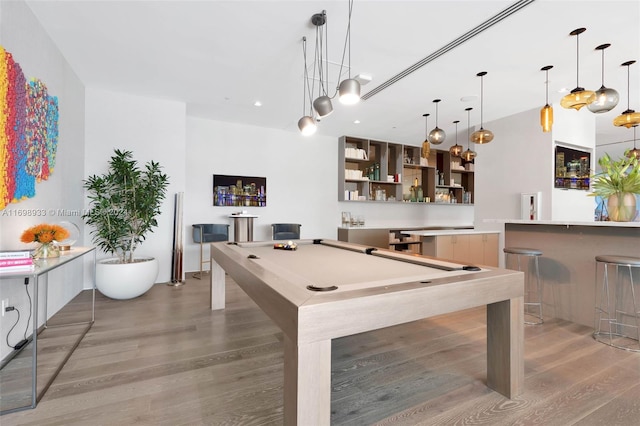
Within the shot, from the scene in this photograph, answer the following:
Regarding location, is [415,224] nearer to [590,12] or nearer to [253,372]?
[590,12]

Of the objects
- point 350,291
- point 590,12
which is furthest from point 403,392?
point 590,12

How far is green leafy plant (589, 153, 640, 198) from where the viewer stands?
109 inches

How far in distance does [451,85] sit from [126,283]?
193 inches

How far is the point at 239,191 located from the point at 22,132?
363 centimetres

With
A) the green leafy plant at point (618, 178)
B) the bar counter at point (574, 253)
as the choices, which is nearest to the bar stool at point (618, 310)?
the bar counter at point (574, 253)

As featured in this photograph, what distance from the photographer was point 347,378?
2014mm

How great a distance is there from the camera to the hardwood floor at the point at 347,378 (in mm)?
1629

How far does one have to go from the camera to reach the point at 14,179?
2311 mm

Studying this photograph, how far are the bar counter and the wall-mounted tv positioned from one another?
14.7 feet

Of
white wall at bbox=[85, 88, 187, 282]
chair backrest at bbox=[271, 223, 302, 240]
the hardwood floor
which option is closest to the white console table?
the hardwood floor

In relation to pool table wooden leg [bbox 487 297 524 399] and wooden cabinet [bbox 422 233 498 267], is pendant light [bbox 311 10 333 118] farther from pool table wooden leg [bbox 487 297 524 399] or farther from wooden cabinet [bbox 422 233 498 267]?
wooden cabinet [bbox 422 233 498 267]

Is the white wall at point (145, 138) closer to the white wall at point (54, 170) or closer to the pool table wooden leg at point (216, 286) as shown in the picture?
the white wall at point (54, 170)

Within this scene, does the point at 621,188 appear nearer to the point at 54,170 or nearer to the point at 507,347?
the point at 507,347


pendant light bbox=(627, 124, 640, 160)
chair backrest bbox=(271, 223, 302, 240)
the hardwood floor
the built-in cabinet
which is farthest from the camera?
the built-in cabinet
